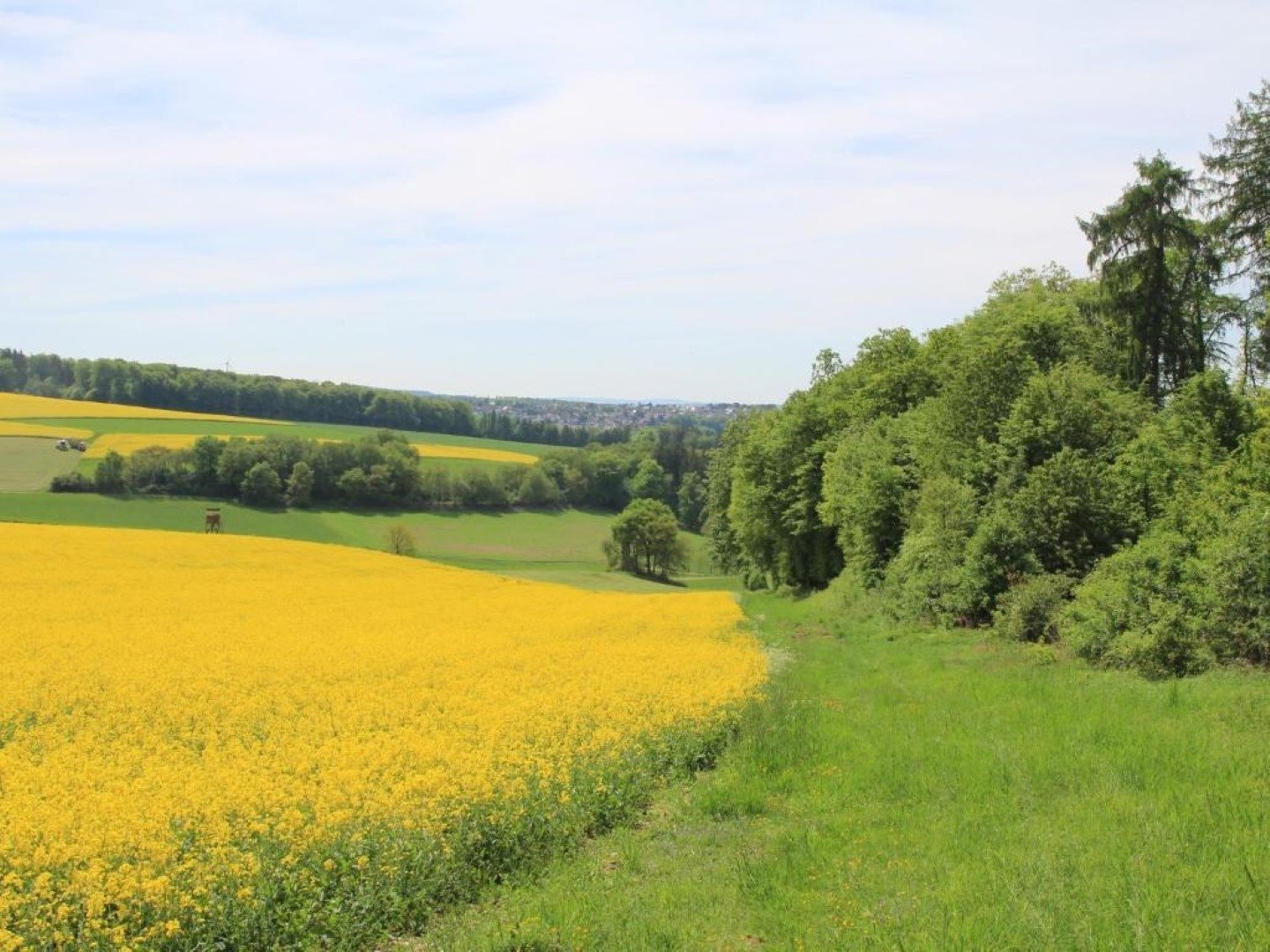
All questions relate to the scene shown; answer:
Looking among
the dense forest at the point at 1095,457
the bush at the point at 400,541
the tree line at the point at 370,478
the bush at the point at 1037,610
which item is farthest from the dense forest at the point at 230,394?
the bush at the point at 1037,610

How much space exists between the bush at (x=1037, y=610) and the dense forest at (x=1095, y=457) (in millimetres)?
50

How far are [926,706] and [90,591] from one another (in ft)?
74.6

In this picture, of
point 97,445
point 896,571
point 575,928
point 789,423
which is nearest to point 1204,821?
point 575,928

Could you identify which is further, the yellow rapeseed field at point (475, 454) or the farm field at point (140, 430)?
the yellow rapeseed field at point (475, 454)

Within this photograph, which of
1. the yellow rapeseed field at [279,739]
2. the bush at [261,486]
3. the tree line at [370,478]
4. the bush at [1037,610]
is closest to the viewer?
the yellow rapeseed field at [279,739]

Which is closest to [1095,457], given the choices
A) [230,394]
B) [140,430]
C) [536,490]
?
[536,490]

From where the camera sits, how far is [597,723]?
13.1 metres

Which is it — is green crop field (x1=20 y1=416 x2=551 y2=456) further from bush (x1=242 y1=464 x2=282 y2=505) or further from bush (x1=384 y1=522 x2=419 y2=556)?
bush (x1=384 y1=522 x2=419 y2=556)

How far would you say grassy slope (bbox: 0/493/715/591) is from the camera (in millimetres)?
63344

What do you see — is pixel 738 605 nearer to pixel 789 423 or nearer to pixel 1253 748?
pixel 789 423

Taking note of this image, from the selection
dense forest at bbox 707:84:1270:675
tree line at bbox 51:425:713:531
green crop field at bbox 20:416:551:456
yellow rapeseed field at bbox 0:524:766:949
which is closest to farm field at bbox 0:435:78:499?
tree line at bbox 51:425:713:531

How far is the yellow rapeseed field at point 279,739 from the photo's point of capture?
7.95 m

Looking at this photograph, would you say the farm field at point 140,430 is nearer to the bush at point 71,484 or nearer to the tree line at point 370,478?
the bush at point 71,484

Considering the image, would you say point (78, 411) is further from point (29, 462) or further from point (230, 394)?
point (29, 462)
